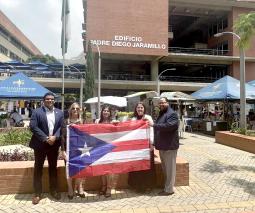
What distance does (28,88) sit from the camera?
14.4 m

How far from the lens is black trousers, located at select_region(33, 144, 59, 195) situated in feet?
19.1

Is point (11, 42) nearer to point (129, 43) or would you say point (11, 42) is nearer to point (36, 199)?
point (129, 43)

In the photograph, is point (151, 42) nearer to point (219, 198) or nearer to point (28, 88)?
point (28, 88)

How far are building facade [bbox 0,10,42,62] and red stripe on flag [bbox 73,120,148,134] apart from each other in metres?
57.7

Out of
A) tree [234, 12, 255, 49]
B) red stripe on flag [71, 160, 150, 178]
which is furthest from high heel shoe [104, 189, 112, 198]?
A: tree [234, 12, 255, 49]

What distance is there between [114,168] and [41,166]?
126cm

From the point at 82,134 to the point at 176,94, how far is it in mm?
12549

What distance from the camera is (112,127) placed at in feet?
20.4

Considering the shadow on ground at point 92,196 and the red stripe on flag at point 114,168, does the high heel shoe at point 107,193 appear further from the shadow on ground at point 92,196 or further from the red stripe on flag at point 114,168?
the red stripe on flag at point 114,168

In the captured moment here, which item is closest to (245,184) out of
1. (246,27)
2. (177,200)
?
(177,200)

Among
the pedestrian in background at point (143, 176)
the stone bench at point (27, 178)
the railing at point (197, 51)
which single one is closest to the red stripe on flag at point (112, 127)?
the pedestrian in background at point (143, 176)

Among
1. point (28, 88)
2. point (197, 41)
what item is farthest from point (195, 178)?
point (197, 41)

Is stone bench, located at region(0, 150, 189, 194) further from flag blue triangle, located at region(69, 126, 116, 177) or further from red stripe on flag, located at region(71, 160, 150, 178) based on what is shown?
flag blue triangle, located at region(69, 126, 116, 177)

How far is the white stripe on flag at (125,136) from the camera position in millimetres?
6168
